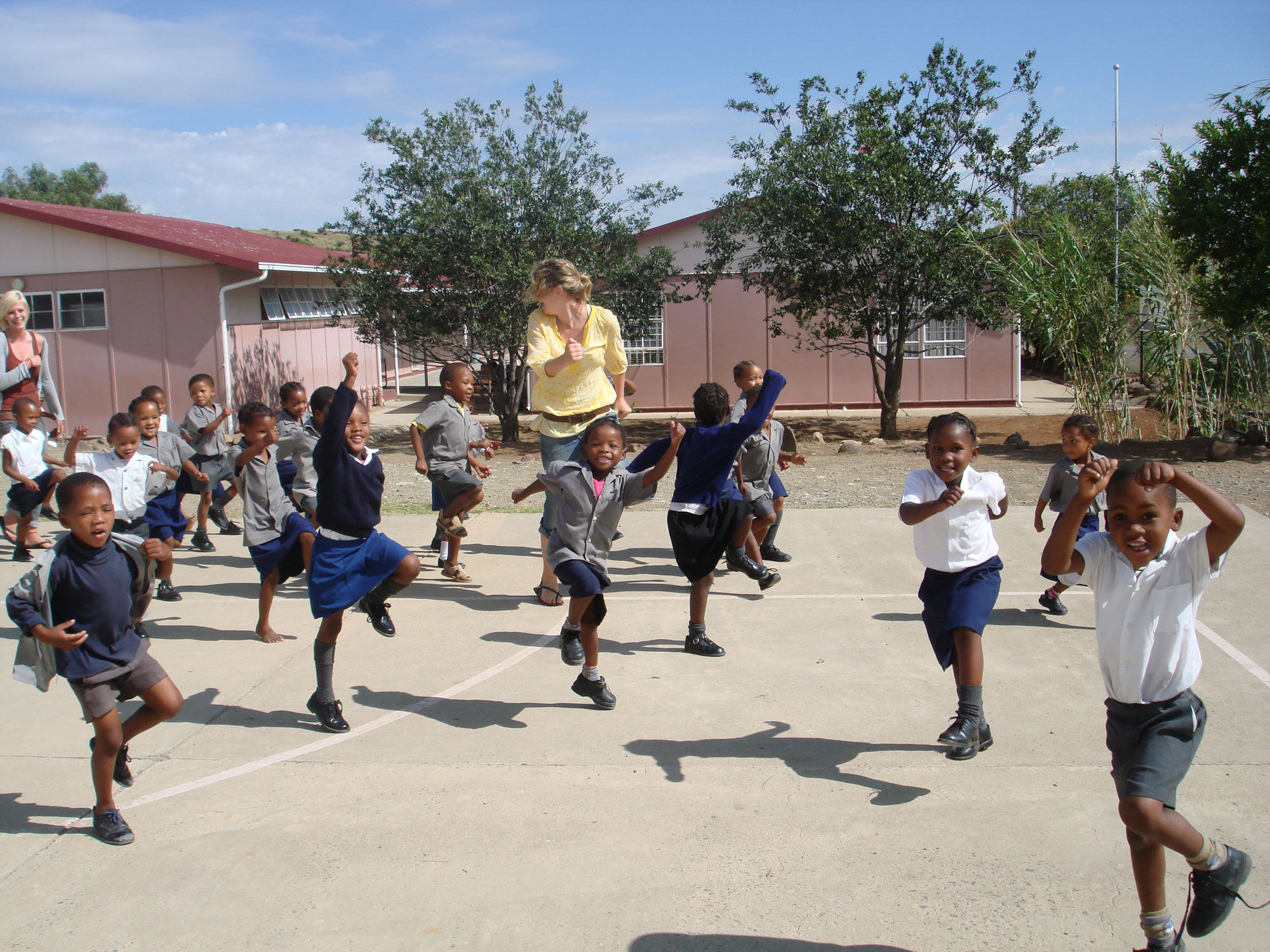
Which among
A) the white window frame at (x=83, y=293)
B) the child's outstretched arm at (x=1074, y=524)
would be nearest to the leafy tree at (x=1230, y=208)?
the child's outstretched arm at (x=1074, y=524)

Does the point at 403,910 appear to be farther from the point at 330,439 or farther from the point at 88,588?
the point at 330,439

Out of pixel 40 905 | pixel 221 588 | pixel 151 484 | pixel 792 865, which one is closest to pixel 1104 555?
pixel 792 865

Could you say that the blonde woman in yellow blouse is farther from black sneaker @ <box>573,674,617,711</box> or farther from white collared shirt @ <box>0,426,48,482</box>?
→ white collared shirt @ <box>0,426,48,482</box>

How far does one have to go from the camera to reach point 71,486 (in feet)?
12.0

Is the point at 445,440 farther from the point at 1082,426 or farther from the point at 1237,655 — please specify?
the point at 1237,655

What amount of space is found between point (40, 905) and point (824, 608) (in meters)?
4.50

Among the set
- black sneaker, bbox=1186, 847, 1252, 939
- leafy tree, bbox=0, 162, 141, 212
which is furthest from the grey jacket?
leafy tree, bbox=0, 162, 141, 212

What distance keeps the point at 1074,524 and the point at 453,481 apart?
4.80 metres

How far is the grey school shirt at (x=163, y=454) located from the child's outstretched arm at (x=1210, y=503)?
557 centimetres

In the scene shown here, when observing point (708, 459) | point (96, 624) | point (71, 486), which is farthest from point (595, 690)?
point (71, 486)

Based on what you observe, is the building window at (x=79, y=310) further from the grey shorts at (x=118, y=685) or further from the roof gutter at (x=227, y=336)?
the grey shorts at (x=118, y=685)

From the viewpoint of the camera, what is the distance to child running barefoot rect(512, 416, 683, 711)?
4.84 metres

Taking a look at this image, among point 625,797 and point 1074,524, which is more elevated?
point 1074,524

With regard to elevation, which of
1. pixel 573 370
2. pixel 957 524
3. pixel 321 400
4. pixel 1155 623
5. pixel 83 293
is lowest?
pixel 1155 623
